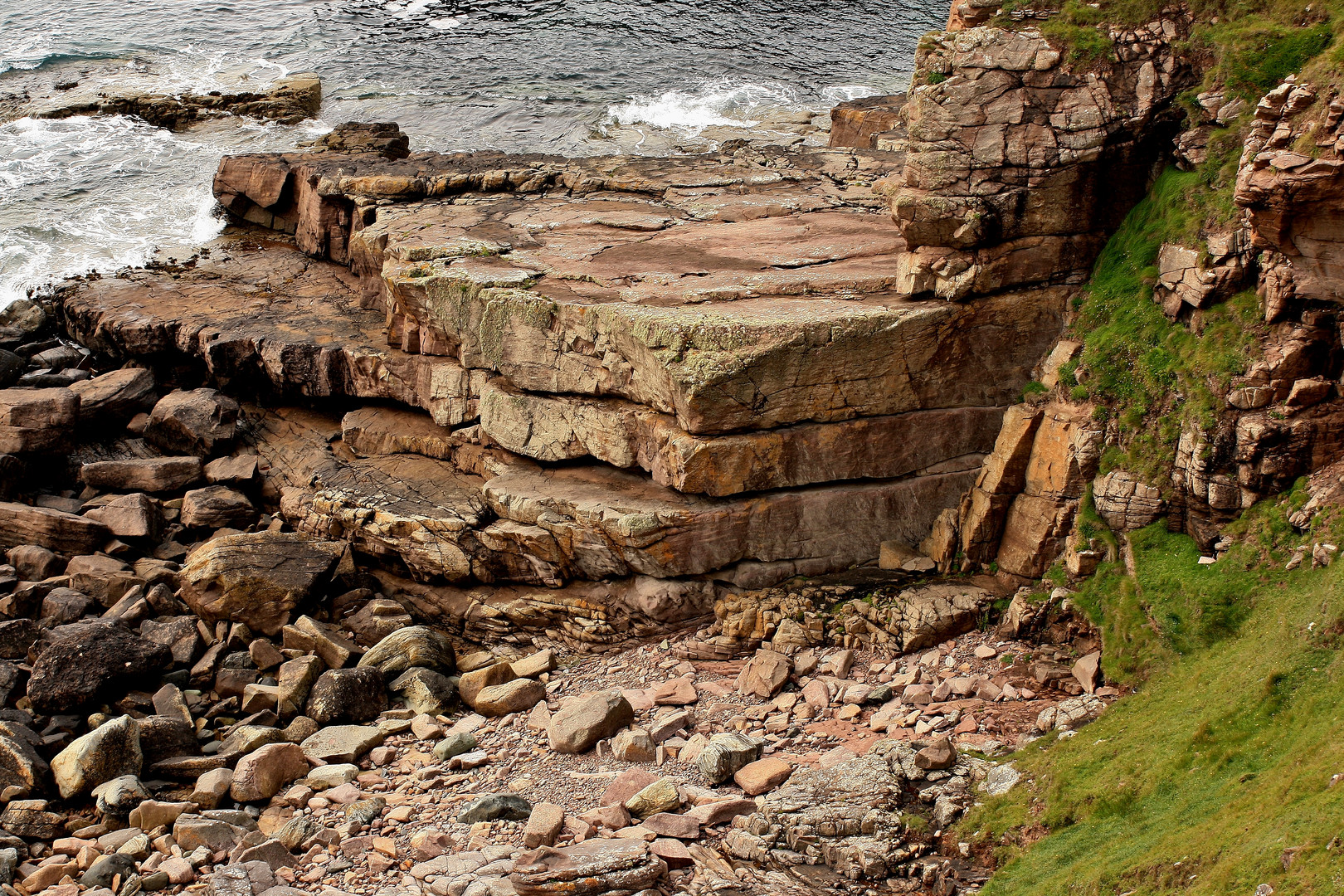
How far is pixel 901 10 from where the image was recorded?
133ft

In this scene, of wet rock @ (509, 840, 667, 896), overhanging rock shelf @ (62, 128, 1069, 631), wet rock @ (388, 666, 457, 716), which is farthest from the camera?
overhanging rock shelf @ (62, 128, 1069, 631)

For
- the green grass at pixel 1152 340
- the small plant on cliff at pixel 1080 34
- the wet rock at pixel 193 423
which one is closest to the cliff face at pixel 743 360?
the small plant on cliff at pixel 1080 34

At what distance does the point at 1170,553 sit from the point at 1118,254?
4234 millimetres

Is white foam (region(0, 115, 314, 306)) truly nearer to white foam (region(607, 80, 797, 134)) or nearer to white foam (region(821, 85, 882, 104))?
white foam (region(607, 80, 797, 134))

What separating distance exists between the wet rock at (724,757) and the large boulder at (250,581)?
6.96 meters

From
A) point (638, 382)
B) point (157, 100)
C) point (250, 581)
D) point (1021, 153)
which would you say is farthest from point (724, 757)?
point (157, 100)

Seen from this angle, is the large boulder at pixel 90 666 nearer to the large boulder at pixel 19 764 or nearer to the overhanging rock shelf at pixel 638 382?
the large boulder at pixel 19 764

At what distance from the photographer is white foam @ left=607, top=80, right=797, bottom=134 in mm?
32469

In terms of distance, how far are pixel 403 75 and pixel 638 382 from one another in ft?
84.2

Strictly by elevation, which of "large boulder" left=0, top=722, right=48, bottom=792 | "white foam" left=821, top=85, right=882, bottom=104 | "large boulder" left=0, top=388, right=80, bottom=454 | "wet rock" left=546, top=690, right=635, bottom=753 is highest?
"white foam" left=821, top=85, right=882, bottom=104

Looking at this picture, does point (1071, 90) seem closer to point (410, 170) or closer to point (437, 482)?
point (437, 482)

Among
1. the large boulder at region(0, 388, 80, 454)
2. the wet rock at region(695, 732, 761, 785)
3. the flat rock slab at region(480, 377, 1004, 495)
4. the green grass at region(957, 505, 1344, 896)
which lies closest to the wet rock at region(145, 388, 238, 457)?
the large boulder at region(0, 388, 80, 454)

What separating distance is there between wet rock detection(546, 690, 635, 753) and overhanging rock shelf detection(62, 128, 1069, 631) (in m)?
2.16

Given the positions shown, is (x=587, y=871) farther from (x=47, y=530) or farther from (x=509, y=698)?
(x=47, y=530)
